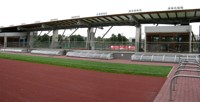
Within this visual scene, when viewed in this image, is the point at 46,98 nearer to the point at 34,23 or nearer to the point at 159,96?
the point at 159,96

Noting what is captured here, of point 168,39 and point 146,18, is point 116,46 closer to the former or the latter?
point 146,18

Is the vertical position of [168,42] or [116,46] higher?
[168,42]

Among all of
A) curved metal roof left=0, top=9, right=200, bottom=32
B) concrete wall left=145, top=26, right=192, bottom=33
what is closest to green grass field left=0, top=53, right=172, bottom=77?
concrete wall left=145, top=26, right=192, bottom=33

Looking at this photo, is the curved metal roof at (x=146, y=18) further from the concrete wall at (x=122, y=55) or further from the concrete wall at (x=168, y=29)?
the concrete wall at (x=122, y=55)

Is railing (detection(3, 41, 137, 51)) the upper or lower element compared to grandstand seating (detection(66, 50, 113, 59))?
upper

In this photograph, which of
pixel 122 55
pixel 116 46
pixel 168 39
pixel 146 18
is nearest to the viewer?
pixel 168 39

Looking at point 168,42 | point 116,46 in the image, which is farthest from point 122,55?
point 168,42

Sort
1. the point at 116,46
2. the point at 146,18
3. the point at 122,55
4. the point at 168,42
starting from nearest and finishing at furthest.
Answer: the point at 168,42 → the point at 122,55 → the point at 116,46 → the point at 146,18

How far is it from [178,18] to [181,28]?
14.3 ft

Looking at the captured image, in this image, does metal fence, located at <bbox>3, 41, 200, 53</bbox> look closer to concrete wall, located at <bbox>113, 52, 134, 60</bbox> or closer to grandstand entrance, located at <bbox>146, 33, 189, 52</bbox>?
grandstand entrance, located at <bbox>146, 33, 189, 52</bbox>

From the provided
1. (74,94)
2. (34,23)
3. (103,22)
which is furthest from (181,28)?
(34,23)

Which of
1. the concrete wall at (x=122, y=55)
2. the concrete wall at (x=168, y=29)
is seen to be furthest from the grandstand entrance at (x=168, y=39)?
the concrete wall at (x=122, y=55)

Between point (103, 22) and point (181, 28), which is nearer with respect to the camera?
point (181, 28)

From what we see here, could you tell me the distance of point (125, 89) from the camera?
29.4 feet
